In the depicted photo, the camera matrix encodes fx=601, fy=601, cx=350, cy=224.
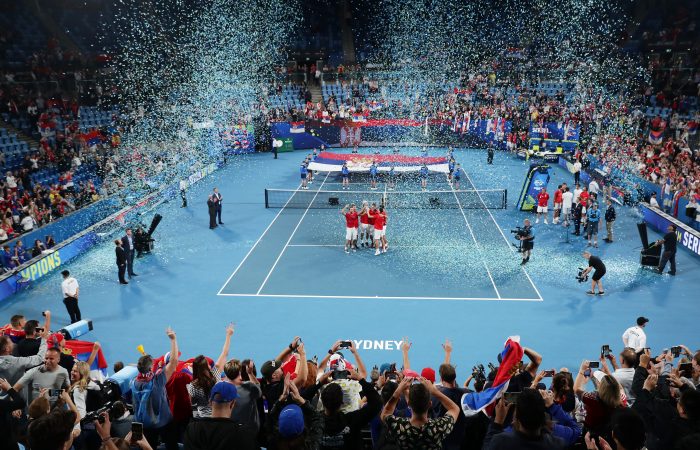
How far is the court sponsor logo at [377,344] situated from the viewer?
1398 centimetres

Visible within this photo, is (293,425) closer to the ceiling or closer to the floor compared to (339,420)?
closer to the ceiling

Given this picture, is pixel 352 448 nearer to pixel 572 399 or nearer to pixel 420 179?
pixel 572 399

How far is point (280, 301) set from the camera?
55.7 feet

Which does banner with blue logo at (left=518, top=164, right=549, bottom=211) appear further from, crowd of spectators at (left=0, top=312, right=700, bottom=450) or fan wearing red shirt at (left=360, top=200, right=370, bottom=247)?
crowd of spectators at (left=0, top=312, right=700, bottom=450)

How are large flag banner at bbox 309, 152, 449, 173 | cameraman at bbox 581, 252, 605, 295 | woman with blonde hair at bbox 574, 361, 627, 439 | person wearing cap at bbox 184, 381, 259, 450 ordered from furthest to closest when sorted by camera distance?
large flag banner at bbox 309, 152, 449, 173 < cameraman at bbox 581, 252, 605, 295 < woman with blonde hair at bbox 574, 361, 627, 439 < person wearing cap at bbox 184, 381, 259, 450

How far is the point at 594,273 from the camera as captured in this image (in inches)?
664

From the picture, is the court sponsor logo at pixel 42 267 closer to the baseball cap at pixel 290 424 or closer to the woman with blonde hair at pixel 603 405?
the baseball cap at pixel 290 424

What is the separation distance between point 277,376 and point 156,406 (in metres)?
1.49

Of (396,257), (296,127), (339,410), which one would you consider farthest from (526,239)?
(296,127)

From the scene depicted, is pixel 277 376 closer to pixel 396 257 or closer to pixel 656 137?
pixel 396 257

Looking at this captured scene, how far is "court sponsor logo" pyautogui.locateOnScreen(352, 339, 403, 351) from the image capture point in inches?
550

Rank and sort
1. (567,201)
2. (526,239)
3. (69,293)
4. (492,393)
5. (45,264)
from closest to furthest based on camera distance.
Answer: (492,393), (69,293), (45,264), (526,239), (567,201)

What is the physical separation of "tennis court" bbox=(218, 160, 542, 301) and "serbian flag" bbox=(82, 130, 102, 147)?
11.5 metres

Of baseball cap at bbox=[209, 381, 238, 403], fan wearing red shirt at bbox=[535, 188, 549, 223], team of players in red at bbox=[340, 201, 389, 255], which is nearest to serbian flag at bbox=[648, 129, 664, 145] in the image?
fan wearing red shirt at bbox=[535, 188, 549, 223]
